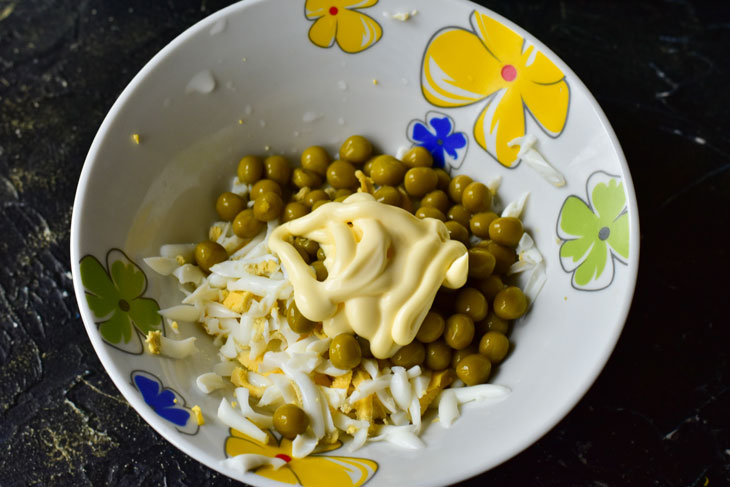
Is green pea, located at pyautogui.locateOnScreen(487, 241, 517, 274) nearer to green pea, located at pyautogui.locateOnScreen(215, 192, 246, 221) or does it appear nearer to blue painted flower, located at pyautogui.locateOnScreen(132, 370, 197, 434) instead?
green pea, located at pyautogui.locateOnScreen(215, 192, 246, 221)

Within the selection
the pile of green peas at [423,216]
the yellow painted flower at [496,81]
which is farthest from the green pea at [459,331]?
the yellow painted flower at [496,81]

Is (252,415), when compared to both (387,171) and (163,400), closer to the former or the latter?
(163,400)

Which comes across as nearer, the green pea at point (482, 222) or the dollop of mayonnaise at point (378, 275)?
the dollop of mayonnaise at point (378, 275)

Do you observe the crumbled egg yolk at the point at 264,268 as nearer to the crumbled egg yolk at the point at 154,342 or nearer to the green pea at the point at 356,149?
the crumbled egg yolk at the point at 154,342

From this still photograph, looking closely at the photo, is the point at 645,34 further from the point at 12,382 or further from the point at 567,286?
the point at 12,382

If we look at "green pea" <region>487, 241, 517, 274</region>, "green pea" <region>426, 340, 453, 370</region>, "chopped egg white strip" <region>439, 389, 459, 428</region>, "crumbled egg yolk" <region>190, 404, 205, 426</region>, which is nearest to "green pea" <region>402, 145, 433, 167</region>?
"green pea" <region>487, 241, 517, 274</region>

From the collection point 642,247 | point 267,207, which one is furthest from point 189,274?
point 642,247

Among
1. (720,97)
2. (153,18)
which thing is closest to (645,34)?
(720,97)
